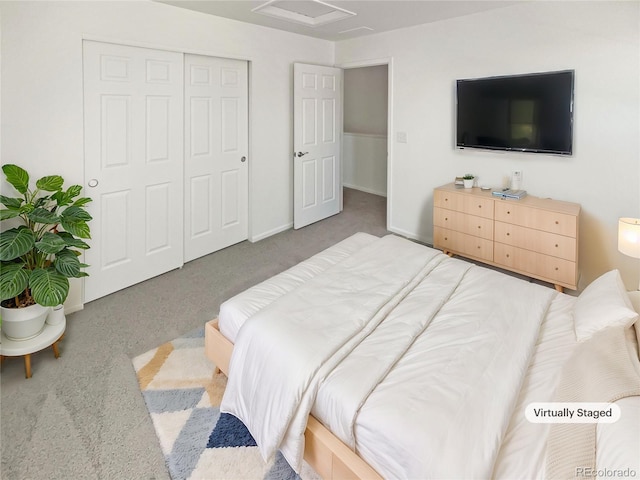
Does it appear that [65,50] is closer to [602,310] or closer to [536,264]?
[602,310]

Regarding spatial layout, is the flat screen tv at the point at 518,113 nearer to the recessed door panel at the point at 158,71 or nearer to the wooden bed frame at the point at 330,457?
the recessed door panel at the point at 158,71

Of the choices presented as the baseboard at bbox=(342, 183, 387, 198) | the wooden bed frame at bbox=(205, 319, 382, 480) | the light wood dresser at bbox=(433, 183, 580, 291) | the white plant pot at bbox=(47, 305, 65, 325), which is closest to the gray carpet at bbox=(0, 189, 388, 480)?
the white plant pot at bbox=(47, 305, 65, 325)

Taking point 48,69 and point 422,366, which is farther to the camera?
point 48,69

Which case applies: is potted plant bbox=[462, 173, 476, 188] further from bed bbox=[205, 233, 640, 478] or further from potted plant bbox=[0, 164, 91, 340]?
potted plant bbox=[0, 164, 91, 340]

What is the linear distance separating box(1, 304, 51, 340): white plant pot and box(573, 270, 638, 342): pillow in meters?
2.83

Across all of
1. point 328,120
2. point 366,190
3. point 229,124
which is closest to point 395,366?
point 229,124

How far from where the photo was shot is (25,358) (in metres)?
2.24

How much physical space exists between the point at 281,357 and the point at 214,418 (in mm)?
641

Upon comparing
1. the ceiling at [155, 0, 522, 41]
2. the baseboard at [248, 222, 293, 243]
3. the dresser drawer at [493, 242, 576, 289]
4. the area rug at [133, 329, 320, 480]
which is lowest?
the area rug at [133, 329, 320, 480]

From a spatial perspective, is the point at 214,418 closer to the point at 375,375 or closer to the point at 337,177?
the point at 375,375

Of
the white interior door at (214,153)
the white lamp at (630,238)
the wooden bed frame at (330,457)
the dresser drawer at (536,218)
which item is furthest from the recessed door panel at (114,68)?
the white lamp at (630,238)

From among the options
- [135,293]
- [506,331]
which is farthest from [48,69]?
[506,331]

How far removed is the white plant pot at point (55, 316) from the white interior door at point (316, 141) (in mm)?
2883

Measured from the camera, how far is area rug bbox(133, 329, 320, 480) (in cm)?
166
